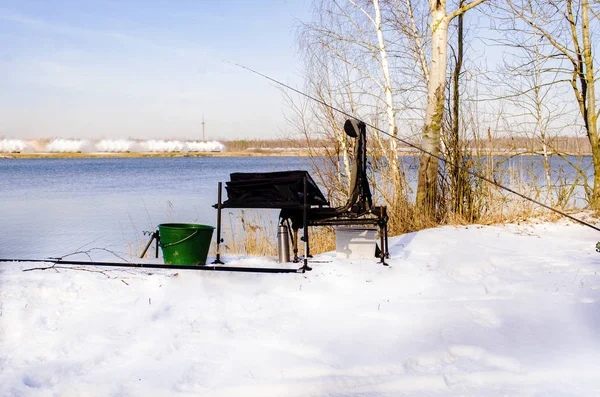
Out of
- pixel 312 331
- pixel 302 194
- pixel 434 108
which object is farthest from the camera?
pixel 434 108

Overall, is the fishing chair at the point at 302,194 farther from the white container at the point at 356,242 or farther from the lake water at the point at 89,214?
the lake water at the point at 89,214

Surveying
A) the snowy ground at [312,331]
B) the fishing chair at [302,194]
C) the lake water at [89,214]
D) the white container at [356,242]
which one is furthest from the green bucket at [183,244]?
the lake water at [89,214]

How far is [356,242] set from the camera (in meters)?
5.06

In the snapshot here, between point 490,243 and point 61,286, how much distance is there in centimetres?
392

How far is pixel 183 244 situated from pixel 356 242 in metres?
1.47

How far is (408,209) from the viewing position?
6859 millimetres

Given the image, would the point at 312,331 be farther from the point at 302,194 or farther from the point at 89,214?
the point at 89,214

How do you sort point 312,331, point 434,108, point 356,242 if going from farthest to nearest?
point 434,108, point 356,242, point 312,331

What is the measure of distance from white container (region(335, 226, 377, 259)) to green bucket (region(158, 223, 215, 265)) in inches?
46.1

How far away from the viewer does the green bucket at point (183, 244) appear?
4.85 metres

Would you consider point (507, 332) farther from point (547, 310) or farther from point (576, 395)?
point (576, 395)

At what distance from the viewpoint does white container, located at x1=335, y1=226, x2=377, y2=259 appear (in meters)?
5.02

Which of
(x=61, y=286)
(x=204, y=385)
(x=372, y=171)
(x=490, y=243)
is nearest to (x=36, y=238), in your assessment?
(x=372, y=171)

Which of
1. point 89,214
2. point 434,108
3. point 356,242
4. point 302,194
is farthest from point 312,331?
point 89,214
